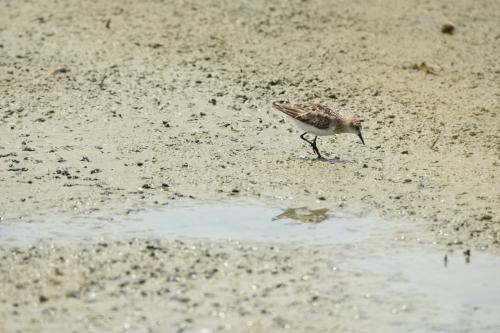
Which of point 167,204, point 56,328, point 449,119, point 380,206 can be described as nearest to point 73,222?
point 167,204

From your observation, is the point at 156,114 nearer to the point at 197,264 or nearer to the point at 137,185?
the point at 137,185

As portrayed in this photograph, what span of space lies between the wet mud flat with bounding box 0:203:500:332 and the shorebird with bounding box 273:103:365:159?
5.34 ft

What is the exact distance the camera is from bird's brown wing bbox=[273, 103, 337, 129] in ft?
34.4

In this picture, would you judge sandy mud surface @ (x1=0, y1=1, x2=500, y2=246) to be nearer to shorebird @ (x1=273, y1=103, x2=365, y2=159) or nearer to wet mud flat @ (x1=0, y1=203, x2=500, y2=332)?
shorebird @ (x1=273, y1=103, x2=365, y2=159)

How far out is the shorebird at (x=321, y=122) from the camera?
10.5 m

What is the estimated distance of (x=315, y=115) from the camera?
1050 centimetres

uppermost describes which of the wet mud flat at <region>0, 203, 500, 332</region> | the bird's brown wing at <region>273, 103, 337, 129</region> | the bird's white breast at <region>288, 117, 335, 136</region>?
the bird's brown wing at <region>273, 103, 337, 129</region>

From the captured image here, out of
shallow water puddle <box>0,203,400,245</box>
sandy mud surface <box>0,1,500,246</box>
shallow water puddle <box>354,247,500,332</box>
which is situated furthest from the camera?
sandy mud surface <box>0,1,500,246</box>

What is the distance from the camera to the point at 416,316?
7062mm

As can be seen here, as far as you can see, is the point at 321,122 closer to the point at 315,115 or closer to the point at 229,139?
the point at 315,115

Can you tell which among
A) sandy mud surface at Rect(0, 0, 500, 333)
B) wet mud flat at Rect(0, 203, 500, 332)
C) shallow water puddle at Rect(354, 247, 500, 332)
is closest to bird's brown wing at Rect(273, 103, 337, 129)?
sandy mud surface at Rect(0, 0, 500, 333)

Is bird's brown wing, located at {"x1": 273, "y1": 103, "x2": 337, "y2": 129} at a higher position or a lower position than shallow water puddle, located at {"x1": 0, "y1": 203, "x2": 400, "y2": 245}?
higher

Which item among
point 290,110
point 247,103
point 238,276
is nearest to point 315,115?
point 290,110

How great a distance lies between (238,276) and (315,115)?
10.6 ft
